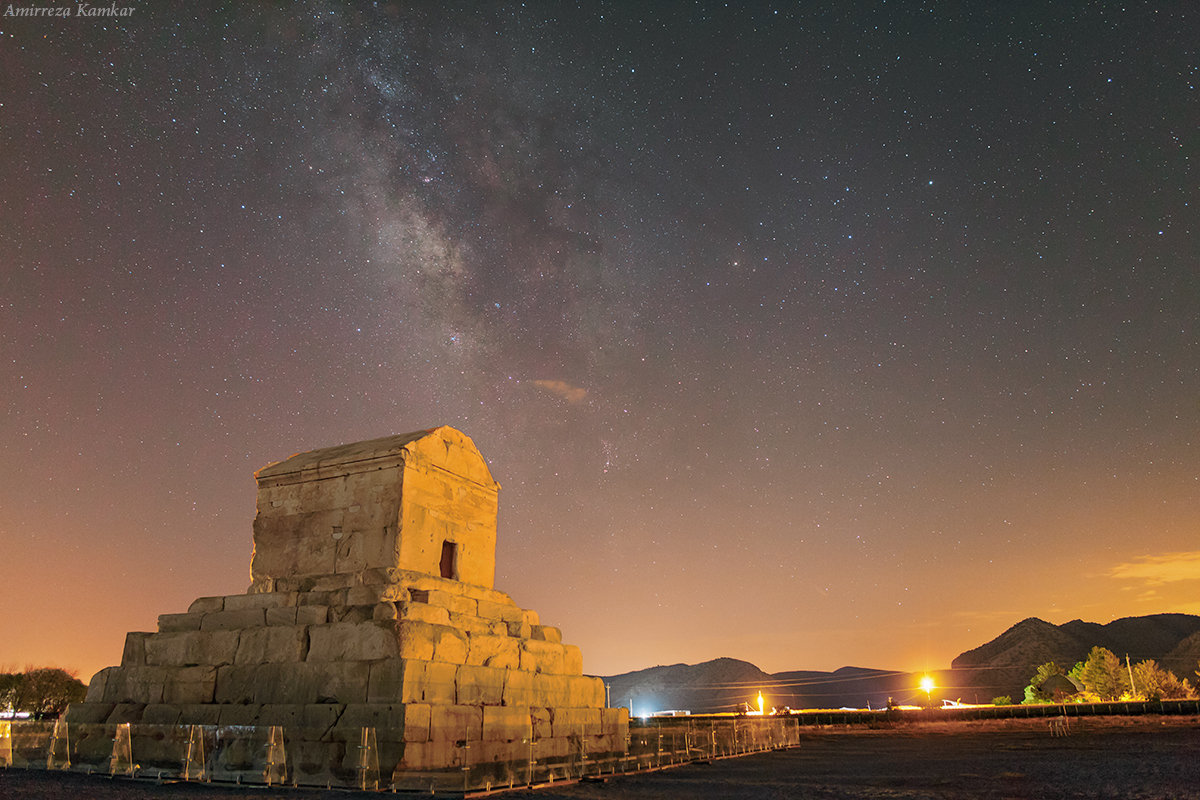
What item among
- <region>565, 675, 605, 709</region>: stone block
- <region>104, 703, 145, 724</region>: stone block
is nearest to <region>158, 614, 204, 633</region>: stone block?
<region>104, 703, 145, 724</region>: stone block

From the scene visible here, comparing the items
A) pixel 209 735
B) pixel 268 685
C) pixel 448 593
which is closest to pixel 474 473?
pixel 448 593

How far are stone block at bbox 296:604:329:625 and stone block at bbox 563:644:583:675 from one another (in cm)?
502

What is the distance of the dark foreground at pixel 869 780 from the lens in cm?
933

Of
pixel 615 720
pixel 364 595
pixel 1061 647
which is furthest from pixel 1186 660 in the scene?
pixel 364 595

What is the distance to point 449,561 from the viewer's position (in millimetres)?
15422

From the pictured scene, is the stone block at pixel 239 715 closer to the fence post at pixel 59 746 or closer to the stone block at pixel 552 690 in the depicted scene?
the fence post at pixel 59 746

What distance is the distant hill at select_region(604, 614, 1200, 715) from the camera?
122 m

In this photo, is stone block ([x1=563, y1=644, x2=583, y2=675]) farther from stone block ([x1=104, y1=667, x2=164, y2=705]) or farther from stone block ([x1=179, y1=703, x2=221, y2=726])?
stone block ([x1=104, y1=667, x2=164, y2=705])

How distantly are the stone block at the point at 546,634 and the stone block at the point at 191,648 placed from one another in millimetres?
5463

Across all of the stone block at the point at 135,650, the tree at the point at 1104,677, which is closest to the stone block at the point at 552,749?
the stone block at the point at 135,650

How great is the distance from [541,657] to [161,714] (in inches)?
260

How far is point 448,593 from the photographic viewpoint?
1393 centimetres

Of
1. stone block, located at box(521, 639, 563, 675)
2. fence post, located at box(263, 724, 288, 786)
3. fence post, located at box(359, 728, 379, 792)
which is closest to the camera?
fence post, located at box(359, 728, 379, 792)

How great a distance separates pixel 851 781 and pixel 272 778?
331 inches
